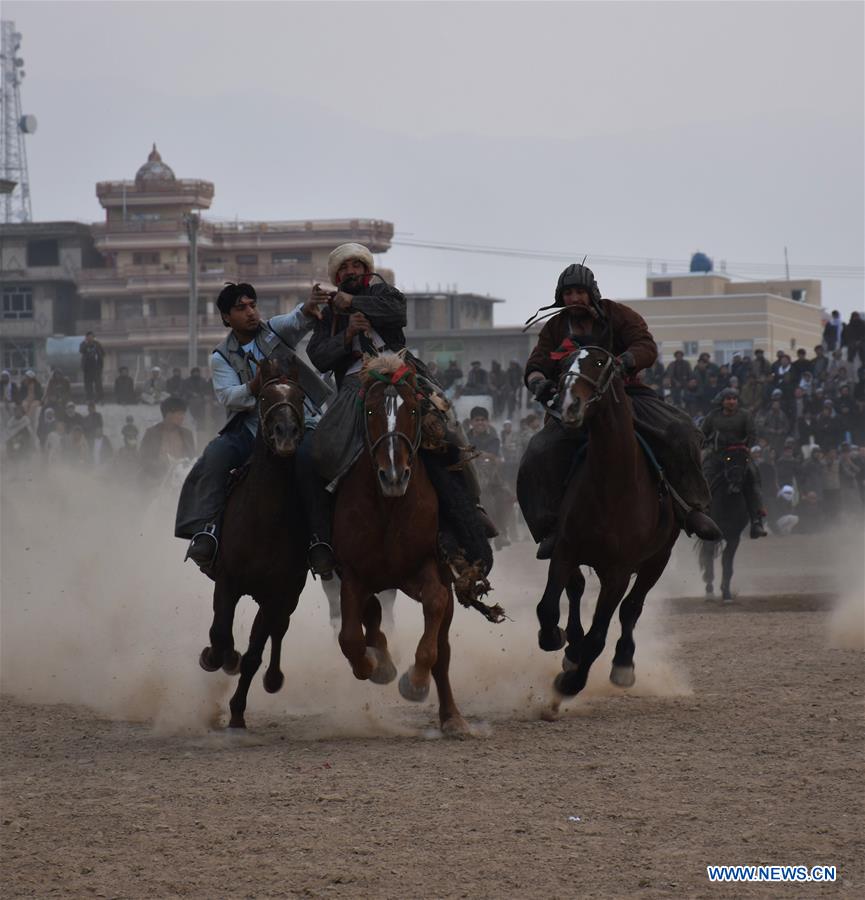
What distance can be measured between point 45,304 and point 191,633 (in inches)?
2807

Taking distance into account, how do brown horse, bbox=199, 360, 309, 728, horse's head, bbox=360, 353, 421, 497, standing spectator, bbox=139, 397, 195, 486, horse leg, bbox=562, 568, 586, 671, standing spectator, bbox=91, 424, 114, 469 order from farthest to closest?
standing spectator, bbox=91, 424, 114, 469 → standing spectator, bbox=139, 397, 195, 486 → horse leg, bbox=562, 568, 586, 671 → brown horse, bbox=199, 360, 309, 728 → horse's head, bbox=360, 353, 421, 497

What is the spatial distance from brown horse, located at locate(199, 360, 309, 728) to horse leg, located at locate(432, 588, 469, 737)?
→ 111 centimetres

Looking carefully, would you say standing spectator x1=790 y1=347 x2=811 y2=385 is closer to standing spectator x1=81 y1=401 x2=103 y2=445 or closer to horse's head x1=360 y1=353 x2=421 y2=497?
standing spectator x1=81 y1=401 x2=103 y2=445

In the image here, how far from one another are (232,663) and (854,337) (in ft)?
74.5

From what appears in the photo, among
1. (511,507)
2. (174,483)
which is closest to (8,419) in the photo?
(511,507)

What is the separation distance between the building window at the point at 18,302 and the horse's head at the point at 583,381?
248 feet

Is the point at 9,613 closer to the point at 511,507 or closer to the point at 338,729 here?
the point at 338,729

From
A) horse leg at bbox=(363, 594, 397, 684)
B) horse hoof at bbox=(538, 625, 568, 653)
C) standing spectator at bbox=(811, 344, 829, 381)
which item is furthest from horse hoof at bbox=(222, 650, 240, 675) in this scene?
standing spectator at bbox=(811, 344, 829, 381)

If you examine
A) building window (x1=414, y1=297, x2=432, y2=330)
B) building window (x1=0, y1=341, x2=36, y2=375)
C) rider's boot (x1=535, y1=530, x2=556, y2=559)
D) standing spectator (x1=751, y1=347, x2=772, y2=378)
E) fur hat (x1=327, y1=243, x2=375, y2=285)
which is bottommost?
rider's boot (x1=535, y1=530, x2=556, y2=559)

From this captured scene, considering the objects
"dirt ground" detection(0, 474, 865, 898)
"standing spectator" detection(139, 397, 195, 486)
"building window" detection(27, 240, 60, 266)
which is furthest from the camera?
"building window" detection(27, 240, 60, 266)

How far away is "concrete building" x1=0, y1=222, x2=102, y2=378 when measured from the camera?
81.4 meters

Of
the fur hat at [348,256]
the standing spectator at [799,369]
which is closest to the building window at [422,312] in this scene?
the standing spectator at [799,369]

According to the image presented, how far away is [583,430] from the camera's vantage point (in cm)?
1080

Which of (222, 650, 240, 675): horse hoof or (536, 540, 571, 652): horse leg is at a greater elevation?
(536, 540, 571, 652): horse leg
